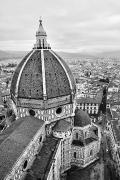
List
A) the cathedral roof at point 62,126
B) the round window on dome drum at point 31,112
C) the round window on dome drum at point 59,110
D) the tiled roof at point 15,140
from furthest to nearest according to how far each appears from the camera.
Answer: the round window on dome drum at point 59,110 → the round window on dome drum at point 31,112 → the cathedral roof at point 62,126 → the tiled roof at point 15,140

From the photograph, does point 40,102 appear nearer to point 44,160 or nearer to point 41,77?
point 41,77

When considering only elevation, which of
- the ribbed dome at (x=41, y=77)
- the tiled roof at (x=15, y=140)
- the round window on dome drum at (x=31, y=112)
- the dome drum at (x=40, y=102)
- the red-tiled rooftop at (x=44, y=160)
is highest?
the ribbed dome at (x=41, y=77)

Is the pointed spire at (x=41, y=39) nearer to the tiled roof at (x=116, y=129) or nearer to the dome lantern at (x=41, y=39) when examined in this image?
the dome lantern at (x=41, y=39)

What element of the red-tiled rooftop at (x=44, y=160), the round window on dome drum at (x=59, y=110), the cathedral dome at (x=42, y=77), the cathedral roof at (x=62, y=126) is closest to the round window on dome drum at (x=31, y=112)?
the cathedral dome at (x=42, y=77)

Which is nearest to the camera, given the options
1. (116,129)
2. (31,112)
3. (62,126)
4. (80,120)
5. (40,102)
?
(40,102)

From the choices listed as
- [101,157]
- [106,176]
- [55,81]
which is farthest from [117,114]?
[55,81]

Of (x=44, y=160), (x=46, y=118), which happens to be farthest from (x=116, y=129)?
(x=44, y=160)

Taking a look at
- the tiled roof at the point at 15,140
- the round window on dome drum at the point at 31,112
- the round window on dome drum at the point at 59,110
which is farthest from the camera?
the round window on dome drum at the point at 59,110
